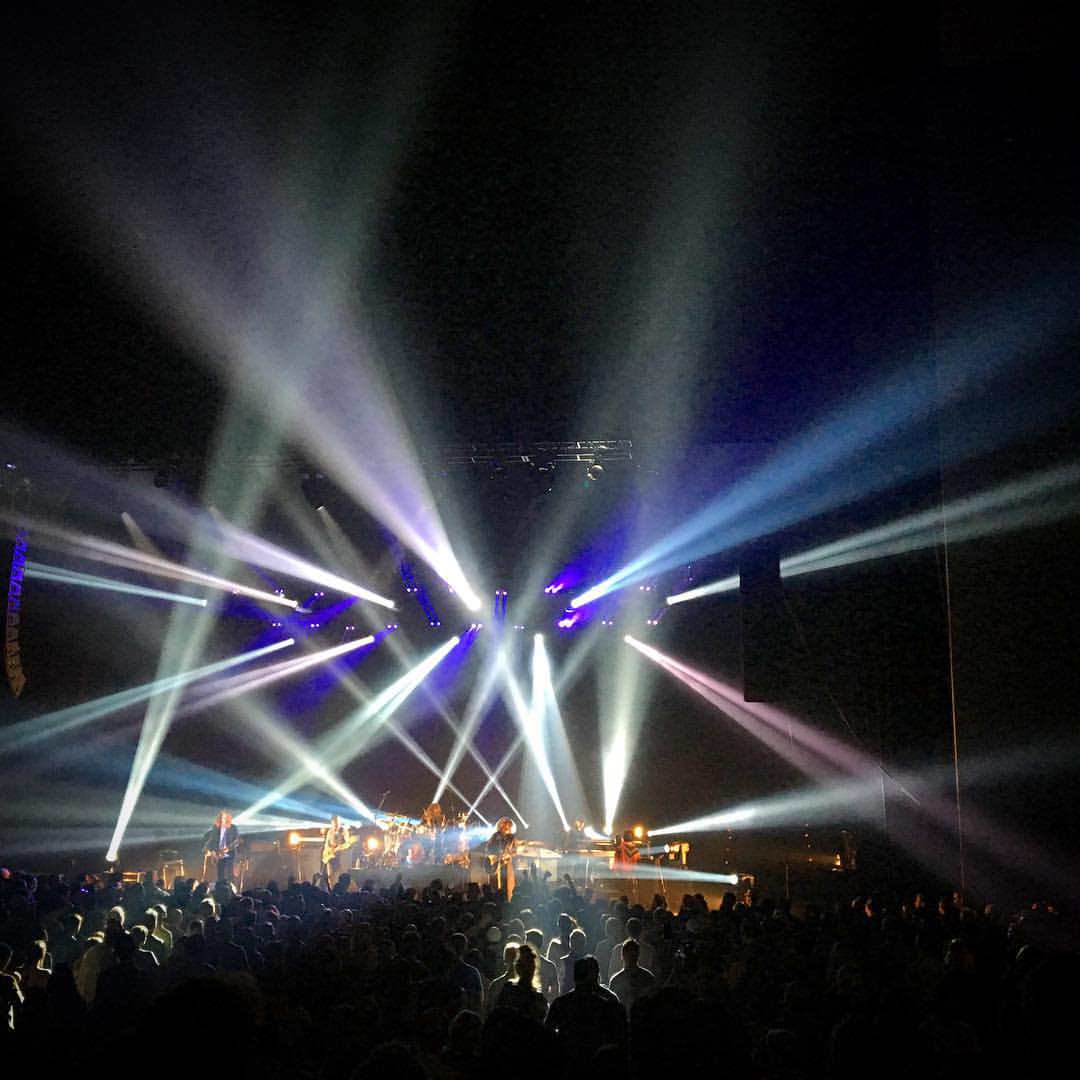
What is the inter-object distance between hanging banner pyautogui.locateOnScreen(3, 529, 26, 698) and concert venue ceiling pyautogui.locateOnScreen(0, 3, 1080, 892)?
0.31m

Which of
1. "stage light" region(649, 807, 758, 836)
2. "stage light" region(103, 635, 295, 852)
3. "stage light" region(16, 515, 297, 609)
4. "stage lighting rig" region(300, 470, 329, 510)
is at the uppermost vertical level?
"stage lighting rig" region(300, 470, 329, 510)

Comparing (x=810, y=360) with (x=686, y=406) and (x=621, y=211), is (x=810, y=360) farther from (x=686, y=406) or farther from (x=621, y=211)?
(x=621, y=211)

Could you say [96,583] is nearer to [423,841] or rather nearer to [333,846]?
[333,846]

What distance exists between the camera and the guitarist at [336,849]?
60.7 feet

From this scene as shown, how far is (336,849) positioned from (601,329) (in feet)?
46.2

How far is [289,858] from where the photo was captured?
1911 centimetres

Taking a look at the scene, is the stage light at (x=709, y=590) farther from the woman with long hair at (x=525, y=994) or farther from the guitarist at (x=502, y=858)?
the woman with long hair at (x=525, y=994)

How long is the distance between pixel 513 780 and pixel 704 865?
19.9 feet

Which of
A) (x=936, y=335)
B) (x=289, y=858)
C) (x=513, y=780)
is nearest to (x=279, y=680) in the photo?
(x=289, y=858)

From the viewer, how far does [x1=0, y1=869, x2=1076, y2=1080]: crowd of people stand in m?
2.51

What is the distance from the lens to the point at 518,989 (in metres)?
4.69

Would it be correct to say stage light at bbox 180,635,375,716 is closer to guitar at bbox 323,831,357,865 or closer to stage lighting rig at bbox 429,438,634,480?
guitar at bbox 323,831,357,865

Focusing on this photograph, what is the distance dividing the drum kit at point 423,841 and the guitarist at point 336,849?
57cm

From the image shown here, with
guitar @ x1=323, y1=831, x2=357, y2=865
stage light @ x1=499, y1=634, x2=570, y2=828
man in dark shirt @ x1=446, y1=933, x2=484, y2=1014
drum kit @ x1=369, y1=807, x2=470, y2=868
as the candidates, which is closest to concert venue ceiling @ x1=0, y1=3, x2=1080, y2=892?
man in dark shirt @ x1=446, y1=933, x2=484, y2=1014
